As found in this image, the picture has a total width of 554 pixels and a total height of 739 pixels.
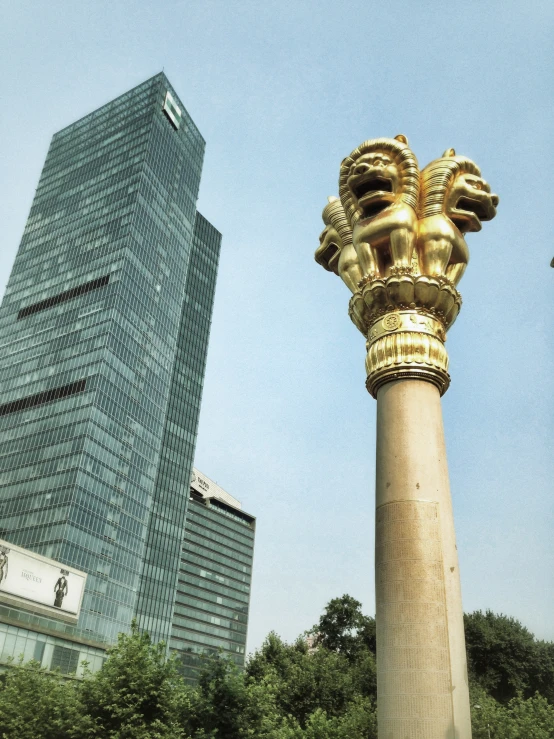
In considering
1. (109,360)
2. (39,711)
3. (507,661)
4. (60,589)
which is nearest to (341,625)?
(507,661)

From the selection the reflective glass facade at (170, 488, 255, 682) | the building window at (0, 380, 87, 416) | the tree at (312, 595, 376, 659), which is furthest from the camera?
the reflective glass facade at (170, 488, 255, 682)

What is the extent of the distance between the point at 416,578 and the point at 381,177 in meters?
8.41

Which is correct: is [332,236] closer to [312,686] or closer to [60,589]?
[312,686]

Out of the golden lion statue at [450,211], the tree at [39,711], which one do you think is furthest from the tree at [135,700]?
the golden lion statue at [450,211]

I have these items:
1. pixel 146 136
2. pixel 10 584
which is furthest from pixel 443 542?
pixel 146 136

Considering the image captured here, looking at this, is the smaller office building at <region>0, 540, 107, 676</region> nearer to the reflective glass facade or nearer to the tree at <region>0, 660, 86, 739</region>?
the tree at <region>0, 660, 86, 739</region>

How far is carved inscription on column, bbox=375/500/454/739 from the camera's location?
1041cm

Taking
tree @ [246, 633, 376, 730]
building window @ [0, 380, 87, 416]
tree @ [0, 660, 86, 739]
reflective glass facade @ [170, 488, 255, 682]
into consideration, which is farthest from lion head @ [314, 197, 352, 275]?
reflective glass facade @ [170, 488, 255, 682]

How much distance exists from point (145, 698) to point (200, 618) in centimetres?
13142

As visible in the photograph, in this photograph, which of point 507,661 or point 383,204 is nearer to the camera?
point 383,204

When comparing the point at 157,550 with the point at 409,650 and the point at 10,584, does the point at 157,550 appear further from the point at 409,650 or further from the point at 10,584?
the point at 409,650

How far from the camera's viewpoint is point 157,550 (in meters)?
116

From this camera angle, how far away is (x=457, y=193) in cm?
1498

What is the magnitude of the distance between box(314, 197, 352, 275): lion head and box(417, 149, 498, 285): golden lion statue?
197 centimetres
